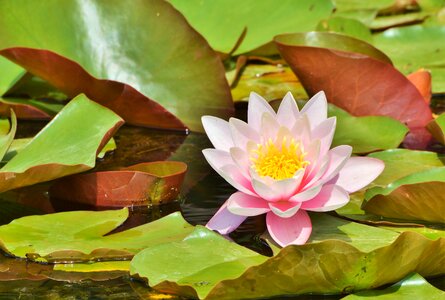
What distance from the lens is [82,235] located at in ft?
4.66

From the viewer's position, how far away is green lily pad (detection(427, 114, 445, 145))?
177 centimetres

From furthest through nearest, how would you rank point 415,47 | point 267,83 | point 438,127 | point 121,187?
point 415,47 → point 267,83 → point 438,127 → point 121,187

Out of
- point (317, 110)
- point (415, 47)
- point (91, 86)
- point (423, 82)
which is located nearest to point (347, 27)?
point (415, 47)

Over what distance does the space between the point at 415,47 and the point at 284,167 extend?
119 cm

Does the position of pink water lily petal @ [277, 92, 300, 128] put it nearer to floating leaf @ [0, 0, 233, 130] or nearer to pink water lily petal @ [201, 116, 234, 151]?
pink water lily petal @ [201, 116, 234, 151]

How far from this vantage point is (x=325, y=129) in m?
1.42

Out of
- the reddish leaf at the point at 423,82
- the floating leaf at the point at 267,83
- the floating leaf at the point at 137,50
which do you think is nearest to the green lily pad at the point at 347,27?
the floating leaf at the point at 267,83

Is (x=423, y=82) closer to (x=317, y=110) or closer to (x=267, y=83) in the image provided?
(x=267, y=83)

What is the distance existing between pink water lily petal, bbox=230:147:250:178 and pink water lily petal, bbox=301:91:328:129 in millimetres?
139

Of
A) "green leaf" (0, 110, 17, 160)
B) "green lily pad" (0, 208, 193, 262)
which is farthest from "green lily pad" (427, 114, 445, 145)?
"green leaf" (0, 110, 17, 160)

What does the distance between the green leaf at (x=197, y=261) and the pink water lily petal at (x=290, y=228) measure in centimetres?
5

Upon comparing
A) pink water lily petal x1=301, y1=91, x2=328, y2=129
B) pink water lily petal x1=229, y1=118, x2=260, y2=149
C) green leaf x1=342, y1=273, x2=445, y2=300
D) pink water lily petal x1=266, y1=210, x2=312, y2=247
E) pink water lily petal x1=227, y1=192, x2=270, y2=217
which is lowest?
green leaf x1=342, y1=273, x2=445, y2=300

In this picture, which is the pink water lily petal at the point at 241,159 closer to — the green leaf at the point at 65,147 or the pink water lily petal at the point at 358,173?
the pink water lily petal at the point at 358,173

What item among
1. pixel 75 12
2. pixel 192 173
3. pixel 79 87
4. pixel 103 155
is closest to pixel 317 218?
pixel 192 173
